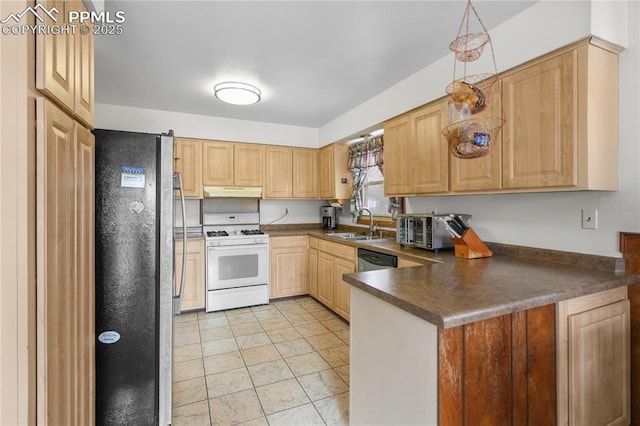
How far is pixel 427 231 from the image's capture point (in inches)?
96.8

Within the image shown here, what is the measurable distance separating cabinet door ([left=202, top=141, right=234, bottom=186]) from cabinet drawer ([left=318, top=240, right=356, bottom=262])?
155 centimetres

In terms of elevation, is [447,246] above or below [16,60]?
below

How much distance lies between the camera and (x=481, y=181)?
210 centimetres

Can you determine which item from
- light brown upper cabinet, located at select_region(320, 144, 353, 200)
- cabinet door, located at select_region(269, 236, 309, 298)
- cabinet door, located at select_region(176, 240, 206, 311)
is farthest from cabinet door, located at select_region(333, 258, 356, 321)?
cabinet door, located at select_region(176, 240, 206, 311)

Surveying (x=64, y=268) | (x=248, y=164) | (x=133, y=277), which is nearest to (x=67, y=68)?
(x=64, y=268)

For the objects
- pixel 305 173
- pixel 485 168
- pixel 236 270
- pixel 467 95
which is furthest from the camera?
pixel 305 173

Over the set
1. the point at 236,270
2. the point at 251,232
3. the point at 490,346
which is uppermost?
the point at 251,232

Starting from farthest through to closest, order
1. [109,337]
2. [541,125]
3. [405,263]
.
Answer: [405,263] < [541,125] < [109,337]

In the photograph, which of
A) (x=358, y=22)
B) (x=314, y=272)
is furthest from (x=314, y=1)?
(x=314, y=272)

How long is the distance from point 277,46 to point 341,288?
97.1 inches

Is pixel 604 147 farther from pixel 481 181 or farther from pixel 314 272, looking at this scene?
pixel 314 272

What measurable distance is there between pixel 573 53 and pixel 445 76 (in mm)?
880

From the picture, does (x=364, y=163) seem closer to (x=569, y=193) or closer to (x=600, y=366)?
(x=569, y=193)

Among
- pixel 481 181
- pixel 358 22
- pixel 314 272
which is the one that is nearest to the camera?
pixel 358 22
